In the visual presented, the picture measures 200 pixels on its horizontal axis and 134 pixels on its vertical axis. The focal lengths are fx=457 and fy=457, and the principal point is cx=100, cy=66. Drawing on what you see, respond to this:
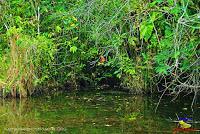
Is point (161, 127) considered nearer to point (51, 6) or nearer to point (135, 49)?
point (135, 49)

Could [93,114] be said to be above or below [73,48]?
below

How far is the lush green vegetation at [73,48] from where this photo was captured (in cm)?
807

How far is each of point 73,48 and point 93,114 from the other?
83.4 inches

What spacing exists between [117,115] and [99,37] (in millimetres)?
1465

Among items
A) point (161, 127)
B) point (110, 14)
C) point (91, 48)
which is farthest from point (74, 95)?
point (161, 127)

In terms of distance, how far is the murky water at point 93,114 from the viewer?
23.6ft

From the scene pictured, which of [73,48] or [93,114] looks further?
[73,48]

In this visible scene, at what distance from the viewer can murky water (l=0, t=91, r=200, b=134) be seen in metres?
7.19

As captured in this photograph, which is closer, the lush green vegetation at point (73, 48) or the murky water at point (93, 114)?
the murky water at point (93, 114)

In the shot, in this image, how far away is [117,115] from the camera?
26.2 feet

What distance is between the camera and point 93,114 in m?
8.13

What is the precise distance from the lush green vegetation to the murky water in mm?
424

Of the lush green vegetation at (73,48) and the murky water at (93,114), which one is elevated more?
the lush green vegetation at (73,48)

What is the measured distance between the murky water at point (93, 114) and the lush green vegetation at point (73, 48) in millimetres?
424
